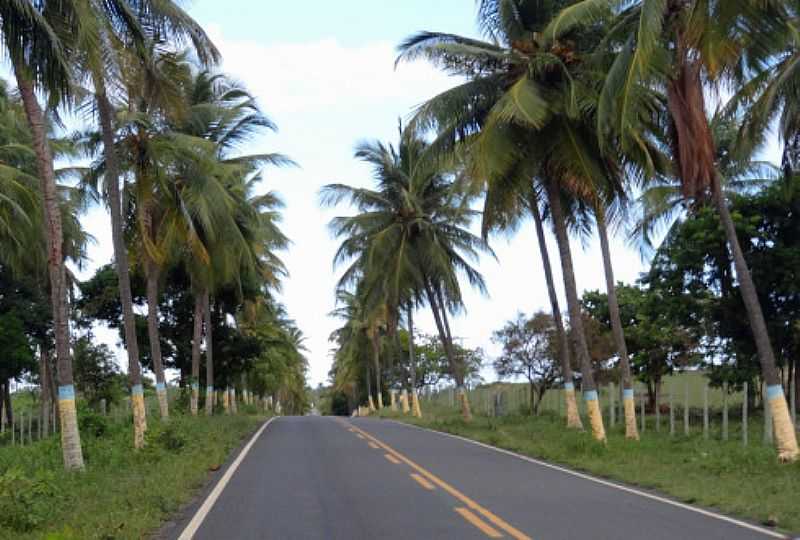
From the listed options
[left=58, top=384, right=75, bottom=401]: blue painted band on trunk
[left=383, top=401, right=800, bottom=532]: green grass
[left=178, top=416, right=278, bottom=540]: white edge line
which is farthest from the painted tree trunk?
[left=58, top=384, right=75, bottom=401]: blue painted band on trunk

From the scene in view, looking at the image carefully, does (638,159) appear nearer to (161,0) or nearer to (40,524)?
(161,0)

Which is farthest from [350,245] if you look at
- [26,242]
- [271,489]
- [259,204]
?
[271,489]

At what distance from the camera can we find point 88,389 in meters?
43.4

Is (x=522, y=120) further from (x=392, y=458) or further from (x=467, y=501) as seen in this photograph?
(x=467, y=501)

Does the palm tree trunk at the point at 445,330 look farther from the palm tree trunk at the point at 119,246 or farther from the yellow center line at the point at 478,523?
the yellow center line at the point at 478,523

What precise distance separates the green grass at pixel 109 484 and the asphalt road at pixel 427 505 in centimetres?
57

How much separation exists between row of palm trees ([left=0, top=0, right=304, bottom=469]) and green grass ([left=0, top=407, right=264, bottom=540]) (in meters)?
0.99

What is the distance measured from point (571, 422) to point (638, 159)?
27.8 ft

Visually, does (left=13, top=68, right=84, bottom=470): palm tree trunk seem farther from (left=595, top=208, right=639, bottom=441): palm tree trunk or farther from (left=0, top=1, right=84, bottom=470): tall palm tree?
(left=595, top=208, right=639, bottom=441): palm tree trunk

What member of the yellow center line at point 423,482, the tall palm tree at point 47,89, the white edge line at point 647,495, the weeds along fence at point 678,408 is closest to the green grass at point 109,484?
the tall palm tree at point 47,89

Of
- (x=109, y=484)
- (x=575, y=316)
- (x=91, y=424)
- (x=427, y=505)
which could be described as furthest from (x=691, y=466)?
(x=91, y=424)

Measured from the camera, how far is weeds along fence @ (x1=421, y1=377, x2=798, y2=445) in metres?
21.5

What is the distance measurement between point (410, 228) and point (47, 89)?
21425 millimetres

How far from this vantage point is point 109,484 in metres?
12.9
